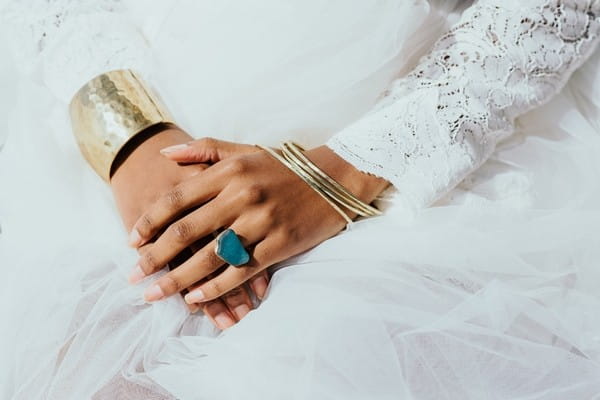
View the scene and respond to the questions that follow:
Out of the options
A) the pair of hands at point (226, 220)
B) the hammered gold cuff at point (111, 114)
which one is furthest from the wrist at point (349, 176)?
the hammered gold cuff at point (111, 114)

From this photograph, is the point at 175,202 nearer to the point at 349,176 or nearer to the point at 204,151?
the point at 204,151

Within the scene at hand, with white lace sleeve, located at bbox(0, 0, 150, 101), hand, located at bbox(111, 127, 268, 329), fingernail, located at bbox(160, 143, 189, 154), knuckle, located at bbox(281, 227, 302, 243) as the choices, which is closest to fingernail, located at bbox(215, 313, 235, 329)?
hand, located at bbox(111, 127, 268, 329)

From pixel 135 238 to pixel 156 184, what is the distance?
9 cm

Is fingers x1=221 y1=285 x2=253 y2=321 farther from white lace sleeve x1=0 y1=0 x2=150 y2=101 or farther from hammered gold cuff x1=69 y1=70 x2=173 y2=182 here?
white lace sleeve x1=0 y1=0 x2=150 y2=101

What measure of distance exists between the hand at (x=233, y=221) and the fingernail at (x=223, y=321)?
0.02 metres

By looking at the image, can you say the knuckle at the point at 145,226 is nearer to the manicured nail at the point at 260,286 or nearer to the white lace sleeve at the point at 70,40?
the manicured nail at the point at 260,286

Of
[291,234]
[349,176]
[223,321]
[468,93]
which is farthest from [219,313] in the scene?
[468,93]

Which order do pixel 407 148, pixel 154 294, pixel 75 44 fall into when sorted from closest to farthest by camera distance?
pixel 154 294
pixel 407 148
pixel 75 44

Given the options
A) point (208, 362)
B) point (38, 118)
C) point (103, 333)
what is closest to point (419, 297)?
point (208, 362)

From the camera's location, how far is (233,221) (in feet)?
2.53

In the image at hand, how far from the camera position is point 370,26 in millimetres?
875

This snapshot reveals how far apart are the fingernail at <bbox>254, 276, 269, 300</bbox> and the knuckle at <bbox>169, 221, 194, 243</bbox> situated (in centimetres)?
9

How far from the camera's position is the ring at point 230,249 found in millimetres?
740

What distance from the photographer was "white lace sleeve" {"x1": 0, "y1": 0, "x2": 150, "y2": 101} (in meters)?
0.96
